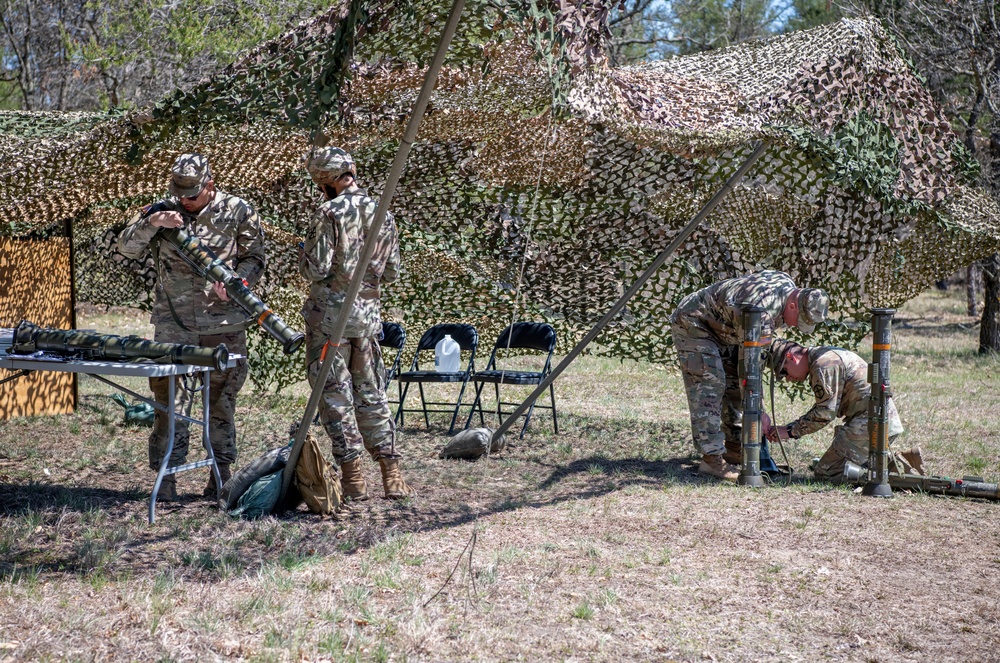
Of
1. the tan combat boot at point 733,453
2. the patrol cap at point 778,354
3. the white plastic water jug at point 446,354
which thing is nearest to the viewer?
the patrol cap at point 778,354

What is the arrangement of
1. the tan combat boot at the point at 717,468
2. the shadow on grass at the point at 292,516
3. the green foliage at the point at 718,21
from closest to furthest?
1. the shadow on grass at the point at 292,516
2. the tan combat boot at the point at 717,468
3. the green foliage at the point at 718,21

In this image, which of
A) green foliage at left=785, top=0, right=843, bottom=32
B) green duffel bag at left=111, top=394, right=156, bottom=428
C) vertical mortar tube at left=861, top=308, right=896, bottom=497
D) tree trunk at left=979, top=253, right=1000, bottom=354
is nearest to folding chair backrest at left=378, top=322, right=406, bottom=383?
green duffel bag at left=111, top=394, right=156, bottom=428

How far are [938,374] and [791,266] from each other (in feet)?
14.9

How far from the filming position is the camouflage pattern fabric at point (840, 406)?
5363mm

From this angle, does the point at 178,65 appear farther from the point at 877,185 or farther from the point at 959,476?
the point at 959,476

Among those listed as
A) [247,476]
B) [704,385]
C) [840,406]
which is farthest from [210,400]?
[840,406]

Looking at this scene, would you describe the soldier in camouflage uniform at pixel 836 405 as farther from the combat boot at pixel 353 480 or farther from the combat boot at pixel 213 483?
the combat boot at pixel 213 483

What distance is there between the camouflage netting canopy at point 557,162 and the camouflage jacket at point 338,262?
0.63 meters

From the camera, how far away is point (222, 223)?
482 centimetres

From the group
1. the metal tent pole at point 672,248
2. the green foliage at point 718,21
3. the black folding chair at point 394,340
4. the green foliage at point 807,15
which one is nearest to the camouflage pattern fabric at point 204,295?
the metal tent pole at point 672,248

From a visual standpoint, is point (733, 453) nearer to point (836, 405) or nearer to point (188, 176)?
point (836, 405)

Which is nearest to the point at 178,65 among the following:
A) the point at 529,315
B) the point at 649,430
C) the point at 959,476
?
the point at 529,315

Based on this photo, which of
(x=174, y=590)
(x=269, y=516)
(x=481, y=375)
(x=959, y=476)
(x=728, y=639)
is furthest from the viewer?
(x=481, y=375)

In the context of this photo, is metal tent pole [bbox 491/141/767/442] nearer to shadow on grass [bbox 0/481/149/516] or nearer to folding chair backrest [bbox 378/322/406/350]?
folding chair backrest [bbox 378/322/406/350]
